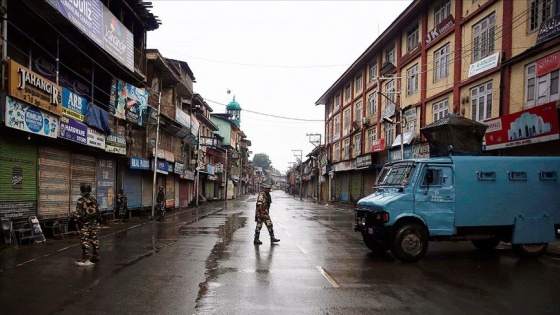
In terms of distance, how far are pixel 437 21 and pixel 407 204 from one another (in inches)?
806

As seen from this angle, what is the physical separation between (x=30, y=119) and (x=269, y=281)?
880cm

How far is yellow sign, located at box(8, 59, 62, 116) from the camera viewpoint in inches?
435

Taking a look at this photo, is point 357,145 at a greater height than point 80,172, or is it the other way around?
point 357,145

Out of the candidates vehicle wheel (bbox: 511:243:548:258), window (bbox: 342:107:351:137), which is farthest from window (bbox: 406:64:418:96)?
vehicle wheel (bbox: 511:243:548:258)

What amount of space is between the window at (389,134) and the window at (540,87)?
49.3ft

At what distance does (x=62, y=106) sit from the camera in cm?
1395

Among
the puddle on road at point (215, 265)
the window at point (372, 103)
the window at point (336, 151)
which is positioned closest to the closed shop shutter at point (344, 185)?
the window at point (336, 151)

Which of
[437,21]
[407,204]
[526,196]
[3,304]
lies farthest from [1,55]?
[437,21]

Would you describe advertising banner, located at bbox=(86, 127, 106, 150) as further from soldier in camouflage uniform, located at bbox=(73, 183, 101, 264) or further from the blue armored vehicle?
the blue armored vehicle

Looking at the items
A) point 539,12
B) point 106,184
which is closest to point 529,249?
point 539,12

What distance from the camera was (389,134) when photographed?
111 feet

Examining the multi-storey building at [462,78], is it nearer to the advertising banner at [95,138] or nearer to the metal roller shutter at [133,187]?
the metal roller shutter at [133,187]

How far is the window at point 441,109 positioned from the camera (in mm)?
25378

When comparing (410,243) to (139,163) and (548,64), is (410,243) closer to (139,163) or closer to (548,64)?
(548,64)
